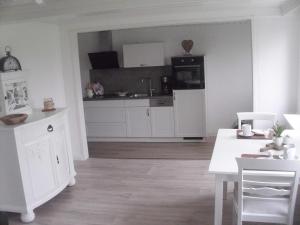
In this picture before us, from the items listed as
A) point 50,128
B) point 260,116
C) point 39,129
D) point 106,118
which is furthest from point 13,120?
point 106,118

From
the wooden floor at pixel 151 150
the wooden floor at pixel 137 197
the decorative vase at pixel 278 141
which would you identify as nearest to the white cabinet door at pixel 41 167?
the wooden floor at pixel 137 197

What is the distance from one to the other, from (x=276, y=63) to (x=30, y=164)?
10.5 ft

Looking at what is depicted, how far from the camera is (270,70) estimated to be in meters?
4.17

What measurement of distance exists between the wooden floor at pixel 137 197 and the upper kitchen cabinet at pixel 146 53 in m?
1.99

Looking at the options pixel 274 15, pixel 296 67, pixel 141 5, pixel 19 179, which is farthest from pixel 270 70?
pixel 19 179

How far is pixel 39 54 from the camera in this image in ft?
13.8

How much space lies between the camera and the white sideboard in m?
3.07

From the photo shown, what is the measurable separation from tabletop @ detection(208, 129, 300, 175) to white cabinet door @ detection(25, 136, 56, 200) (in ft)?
5.83

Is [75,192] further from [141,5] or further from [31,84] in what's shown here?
[141,5]

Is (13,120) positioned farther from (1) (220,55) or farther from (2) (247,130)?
(1) (220,55)

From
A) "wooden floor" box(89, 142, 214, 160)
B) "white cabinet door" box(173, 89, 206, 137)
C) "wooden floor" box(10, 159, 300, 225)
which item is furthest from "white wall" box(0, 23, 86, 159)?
"white cabinet door" box(173, 89, 206, 137)

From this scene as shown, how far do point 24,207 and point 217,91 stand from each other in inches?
158

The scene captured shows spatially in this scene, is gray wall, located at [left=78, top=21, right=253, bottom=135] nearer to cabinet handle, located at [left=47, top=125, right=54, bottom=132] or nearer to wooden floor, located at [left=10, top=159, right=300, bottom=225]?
wooden floor, located at [left=10, top=159, right=300, bottom=225]

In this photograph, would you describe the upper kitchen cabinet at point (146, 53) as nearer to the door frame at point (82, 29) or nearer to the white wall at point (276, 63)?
the door frame at point (82, 29)
